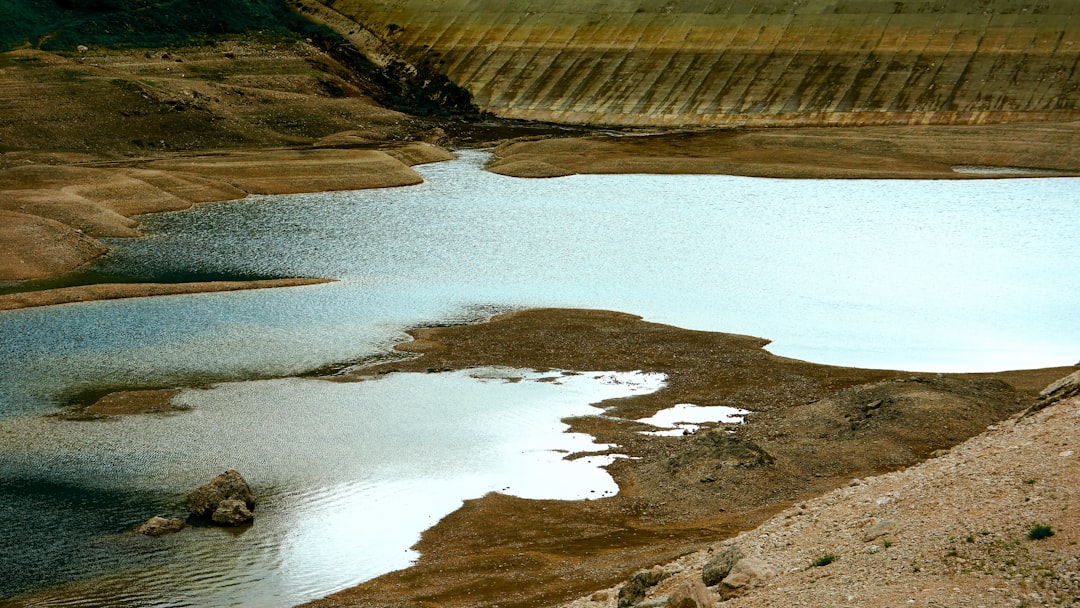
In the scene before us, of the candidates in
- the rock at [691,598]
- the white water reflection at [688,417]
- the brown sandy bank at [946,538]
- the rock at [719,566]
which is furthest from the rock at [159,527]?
the rock at [691,598]

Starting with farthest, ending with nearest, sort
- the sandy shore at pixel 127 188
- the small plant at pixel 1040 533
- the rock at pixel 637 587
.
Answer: the sandy shore at pixel 127 188
the rock at pixel 637 587
the small plant at pixel 1040 533

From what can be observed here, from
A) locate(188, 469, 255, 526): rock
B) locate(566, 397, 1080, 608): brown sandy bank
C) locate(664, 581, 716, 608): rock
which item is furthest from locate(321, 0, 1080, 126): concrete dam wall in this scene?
locate(664, 581, 716, 608): rock

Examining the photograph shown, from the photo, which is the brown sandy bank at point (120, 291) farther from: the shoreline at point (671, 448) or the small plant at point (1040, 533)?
the small plant at point (1040, 533)

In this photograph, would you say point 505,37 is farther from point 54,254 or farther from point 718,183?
point 54,254

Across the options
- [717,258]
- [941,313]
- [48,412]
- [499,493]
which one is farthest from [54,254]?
[941,313]

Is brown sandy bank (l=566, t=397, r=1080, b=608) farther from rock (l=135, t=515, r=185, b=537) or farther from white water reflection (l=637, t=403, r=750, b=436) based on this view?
white water reflection (l=637, t=403, r=750, b=436)

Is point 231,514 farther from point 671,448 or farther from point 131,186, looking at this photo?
point 131,186
